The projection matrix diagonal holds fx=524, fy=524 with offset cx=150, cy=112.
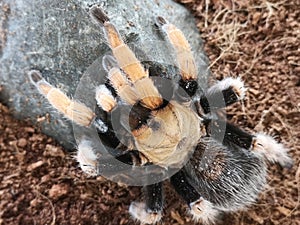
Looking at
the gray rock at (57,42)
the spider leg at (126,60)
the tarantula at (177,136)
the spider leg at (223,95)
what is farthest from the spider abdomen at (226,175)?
the gray rock at (57,42)

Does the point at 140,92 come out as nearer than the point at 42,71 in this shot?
Yes

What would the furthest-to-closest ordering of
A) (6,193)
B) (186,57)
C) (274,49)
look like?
(274,49), (6,193), (186,57)

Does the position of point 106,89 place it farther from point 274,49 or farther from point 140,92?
point 274,49

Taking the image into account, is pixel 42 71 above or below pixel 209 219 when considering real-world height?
above

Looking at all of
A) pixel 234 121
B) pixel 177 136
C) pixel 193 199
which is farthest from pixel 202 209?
pixel 234 121

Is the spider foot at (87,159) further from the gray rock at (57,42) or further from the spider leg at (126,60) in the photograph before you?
the spider leg at (126,60)

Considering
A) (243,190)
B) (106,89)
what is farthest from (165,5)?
(243,190)
